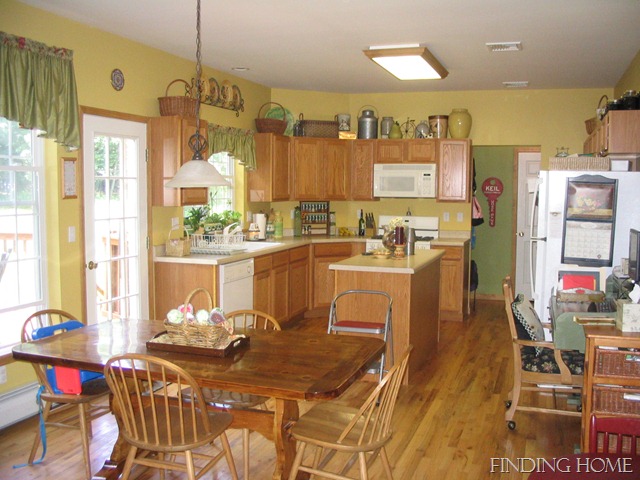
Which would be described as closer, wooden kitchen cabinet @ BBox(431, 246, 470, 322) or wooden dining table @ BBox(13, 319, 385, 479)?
wooden dining table @ BBox(13, 319, 385, 479)

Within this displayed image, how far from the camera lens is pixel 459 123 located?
7207 mm

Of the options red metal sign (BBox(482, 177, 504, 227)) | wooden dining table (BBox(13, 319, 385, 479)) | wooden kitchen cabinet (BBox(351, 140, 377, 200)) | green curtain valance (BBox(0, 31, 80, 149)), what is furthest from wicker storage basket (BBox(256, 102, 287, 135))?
wooden dining table (BBox(13, 319, 385, 479))

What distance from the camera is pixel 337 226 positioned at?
7.91m

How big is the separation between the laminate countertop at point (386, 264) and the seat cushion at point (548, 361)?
104cm

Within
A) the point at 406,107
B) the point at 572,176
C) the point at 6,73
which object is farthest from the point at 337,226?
the point at 6,73

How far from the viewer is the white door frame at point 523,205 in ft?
26.8

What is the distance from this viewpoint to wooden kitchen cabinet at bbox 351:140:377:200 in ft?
24.4

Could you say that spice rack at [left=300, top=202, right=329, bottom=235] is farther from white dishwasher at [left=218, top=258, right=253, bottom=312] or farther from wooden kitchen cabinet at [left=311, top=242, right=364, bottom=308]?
white dishwasher at [left=218, top=258, right=253, bottom=312]

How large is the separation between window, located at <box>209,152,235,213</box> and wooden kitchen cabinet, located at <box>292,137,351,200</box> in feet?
2.63

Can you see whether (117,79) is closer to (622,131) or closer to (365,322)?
(365,322)

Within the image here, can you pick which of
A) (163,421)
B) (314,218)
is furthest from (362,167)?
(163,421)

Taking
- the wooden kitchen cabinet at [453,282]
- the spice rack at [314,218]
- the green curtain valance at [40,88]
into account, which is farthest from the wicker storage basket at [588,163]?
the spice rack at [314,218]

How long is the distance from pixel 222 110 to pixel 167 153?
51.7 inches

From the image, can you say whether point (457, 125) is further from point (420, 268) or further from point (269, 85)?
point (420, 268)
